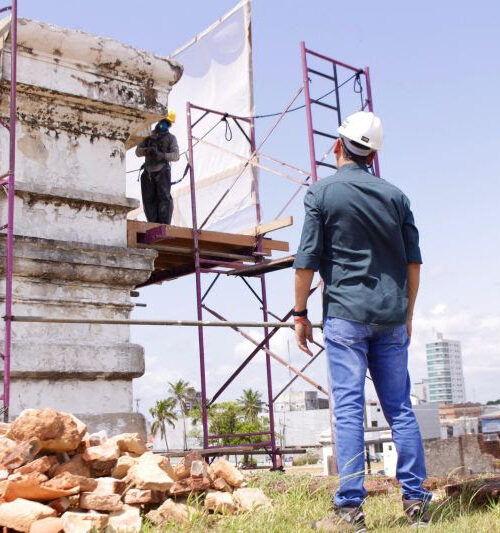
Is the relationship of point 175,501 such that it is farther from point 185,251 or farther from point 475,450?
point 475,450

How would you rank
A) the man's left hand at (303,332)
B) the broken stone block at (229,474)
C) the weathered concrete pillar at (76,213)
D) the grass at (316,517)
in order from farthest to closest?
the weathered concrete pillar at (76,213) < the broken stone block at (229,474) < the man's left hand at (303,332) < the grass at (316,517)

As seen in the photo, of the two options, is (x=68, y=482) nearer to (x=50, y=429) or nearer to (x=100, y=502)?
(x=100, y=502)

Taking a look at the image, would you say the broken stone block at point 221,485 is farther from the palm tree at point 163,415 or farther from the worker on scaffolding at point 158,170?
the palm tree at point 163,415

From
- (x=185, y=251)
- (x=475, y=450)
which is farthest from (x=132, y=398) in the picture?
(x=475, y=450)

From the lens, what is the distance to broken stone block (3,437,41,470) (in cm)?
376

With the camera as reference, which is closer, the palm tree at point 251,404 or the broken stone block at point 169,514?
the broken stone block at point 169,514

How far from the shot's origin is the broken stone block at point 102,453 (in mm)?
4055

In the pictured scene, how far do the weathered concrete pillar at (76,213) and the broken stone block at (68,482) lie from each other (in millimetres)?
2274

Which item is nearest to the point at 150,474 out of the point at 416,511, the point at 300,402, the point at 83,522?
the point at 83,522

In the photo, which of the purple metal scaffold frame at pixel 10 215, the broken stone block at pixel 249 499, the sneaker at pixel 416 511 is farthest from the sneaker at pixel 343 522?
the purple metal scaffold frame at pixel 10 215

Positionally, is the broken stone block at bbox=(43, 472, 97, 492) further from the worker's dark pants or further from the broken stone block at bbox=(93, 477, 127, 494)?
the worker's dark pants

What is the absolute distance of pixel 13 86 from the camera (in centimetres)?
603

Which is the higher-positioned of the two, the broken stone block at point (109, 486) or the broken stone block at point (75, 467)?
the broken stone block at point (75, 467)

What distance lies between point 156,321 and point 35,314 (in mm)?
1532
